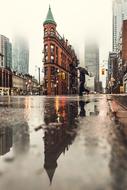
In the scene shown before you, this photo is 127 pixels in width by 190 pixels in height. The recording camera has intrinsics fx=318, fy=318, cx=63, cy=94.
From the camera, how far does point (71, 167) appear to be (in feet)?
11.0

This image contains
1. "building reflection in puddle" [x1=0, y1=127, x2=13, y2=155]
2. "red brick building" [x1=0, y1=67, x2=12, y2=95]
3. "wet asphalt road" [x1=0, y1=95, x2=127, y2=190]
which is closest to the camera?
"wet asphalt road" [x1=0, y1=95, x2=127, y2=190]

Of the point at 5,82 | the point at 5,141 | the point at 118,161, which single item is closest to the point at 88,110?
the point at 5,141

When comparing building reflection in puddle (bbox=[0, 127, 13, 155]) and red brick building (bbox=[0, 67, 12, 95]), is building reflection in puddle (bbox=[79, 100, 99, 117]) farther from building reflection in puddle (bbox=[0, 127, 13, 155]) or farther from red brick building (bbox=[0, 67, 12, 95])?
red brick building (bbox=[0, 67, 12, 95])

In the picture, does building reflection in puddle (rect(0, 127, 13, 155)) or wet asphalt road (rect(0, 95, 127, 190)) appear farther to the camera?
building reflection in puddle (rect(0, 127, 13, 155))

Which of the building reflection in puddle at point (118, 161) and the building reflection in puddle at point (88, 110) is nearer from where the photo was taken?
the building reflection in puddle at point (118, 161)

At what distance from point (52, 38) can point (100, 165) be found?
12854 centimetres

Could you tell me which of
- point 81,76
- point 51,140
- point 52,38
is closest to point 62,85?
point 52,38

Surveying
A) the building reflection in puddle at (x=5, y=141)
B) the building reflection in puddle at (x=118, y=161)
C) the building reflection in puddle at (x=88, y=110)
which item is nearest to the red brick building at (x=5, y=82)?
the building reflection in puddle at (x=88, y=110)

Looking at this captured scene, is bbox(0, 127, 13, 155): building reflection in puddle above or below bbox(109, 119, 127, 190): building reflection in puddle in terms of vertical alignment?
below

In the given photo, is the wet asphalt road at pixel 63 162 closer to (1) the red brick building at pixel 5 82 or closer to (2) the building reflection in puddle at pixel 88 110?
(2) the building reflection in puddle at pixel 88 110

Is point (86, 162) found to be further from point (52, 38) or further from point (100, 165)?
point (52, 38)

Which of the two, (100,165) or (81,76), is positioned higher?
(81,76)

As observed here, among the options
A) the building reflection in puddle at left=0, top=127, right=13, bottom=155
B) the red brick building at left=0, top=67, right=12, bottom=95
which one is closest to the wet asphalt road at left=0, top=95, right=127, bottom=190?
the building reflection in puddle at left=0, top=127, right=13, bottom=155

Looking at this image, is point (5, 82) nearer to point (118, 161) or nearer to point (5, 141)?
point (5, 141)
